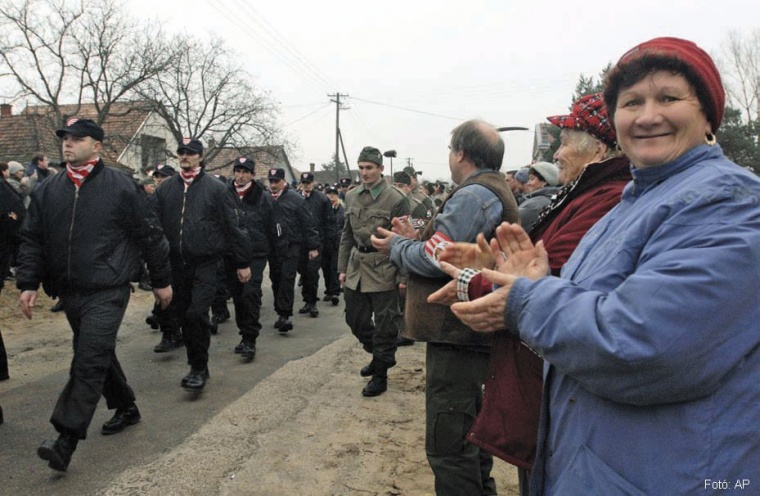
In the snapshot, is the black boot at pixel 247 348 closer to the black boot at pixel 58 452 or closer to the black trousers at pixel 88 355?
the black trousers at pixel 88 355

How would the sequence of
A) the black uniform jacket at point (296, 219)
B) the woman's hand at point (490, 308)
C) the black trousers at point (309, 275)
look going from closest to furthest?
the woman's hand at point (490, 308) < the black uniform jacket at point (296, 219) < the black trousers at point (309, 275)

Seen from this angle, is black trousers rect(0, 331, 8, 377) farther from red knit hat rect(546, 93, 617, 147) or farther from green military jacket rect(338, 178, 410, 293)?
red knit hat rect(546, 93, 617, 147)

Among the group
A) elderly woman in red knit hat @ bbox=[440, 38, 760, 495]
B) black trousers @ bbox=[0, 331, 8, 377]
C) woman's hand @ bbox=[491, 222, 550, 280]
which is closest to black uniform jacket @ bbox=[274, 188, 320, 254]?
black trousers @ bbox=[0, 331, 8, 377]

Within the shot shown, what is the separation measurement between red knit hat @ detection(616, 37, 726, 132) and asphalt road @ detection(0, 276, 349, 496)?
11.6 feet

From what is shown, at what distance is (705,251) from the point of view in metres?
1.07

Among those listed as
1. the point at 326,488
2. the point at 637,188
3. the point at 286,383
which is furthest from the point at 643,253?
the point at 286,383

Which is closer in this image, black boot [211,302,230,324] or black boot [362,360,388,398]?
black boot [362,360,388,398]

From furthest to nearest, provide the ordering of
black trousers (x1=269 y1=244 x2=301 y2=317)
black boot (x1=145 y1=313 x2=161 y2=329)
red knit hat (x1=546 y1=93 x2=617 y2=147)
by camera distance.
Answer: black trousers (x1=269 y1=244 x2=301 y2=317), black boot (x1=145 y1=313 x2=161 y2=329), red knit hat (x1=546 y1=93 x2=617 y2=147)

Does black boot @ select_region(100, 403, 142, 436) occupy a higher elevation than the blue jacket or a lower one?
lower

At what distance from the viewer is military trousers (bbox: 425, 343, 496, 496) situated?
8.86ft

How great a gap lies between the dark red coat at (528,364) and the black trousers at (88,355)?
2690mm

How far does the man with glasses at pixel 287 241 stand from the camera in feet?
25.0

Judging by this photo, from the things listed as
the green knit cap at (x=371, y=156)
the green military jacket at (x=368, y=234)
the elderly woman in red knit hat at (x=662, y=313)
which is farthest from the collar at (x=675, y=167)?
the green knit cap at (x=371, y=156)

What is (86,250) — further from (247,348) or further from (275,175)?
(275,175)
